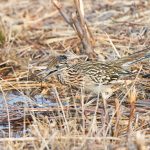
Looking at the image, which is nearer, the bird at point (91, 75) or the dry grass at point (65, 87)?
the dry grass at point (65, 87)

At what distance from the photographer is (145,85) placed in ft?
22.5

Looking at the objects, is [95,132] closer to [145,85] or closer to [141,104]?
[141,104]

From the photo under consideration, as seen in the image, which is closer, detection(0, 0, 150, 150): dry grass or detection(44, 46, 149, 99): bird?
detection(0, 0, 150, 150): dry grass

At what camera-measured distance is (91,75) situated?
259 inches

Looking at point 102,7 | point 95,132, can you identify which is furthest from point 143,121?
point 102,7

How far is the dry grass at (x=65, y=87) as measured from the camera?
4796mm

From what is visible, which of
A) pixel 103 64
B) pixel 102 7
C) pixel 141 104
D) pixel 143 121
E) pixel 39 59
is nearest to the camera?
pixel 143 121

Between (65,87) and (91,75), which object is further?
(65,87)

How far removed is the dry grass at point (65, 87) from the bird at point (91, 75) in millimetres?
103

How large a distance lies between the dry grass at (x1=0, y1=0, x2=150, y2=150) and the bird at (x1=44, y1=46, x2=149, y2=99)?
10 centimetres

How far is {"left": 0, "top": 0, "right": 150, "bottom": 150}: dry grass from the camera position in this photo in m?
4.80

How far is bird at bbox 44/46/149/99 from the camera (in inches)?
256

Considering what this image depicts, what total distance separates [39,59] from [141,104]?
2.53 metres

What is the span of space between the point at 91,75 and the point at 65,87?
450mm
